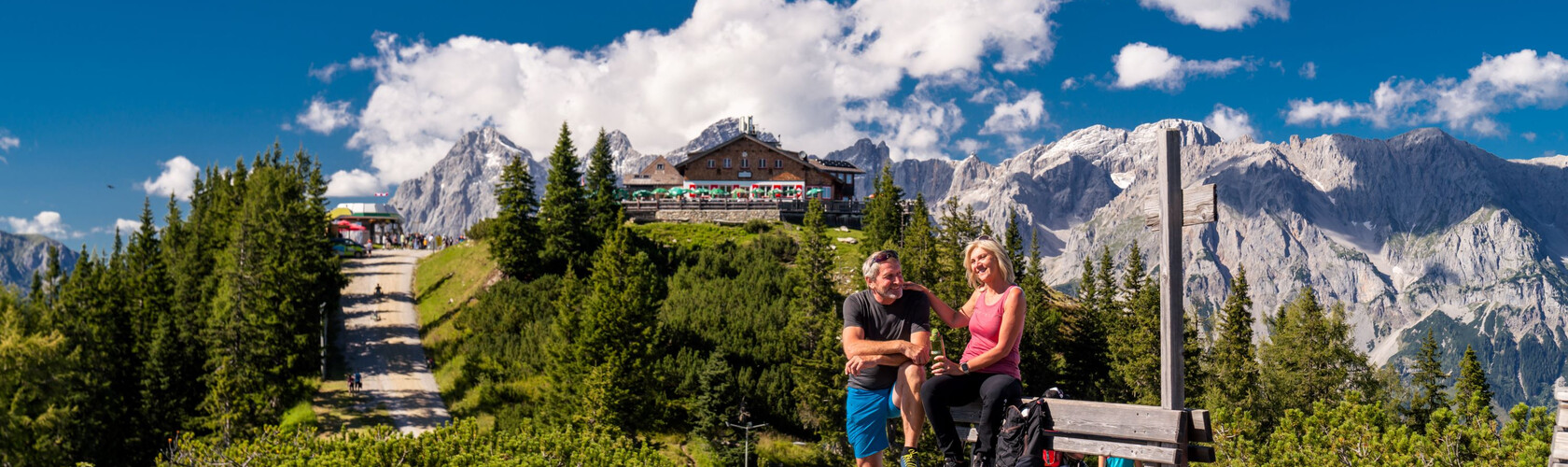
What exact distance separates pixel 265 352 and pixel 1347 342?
52.4 metres

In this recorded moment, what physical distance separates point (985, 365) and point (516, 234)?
53.5 meters

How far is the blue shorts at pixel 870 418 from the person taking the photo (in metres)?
8.20

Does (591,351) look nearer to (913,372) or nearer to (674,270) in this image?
(674,270)

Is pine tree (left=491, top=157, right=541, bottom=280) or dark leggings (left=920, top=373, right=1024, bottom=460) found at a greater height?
pine tree (left=491, top=157, right=541, bottom=280)

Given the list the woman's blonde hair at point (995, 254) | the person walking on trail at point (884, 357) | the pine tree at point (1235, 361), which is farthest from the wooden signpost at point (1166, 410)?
the pine tree at point (1235, 361)

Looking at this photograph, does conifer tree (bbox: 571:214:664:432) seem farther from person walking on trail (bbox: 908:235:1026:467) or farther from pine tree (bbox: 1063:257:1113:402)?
person walking on trail (bbox: 908:235:1026:467)

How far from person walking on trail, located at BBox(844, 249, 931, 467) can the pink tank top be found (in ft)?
1.34

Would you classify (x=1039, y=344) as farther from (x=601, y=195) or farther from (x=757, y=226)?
(x=601, y=195)

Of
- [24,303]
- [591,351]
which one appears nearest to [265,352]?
[591,351]

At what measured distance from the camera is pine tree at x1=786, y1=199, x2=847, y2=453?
36406mm

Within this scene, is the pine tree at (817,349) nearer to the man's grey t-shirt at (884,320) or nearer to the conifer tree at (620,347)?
the conifer tree at (620,347)

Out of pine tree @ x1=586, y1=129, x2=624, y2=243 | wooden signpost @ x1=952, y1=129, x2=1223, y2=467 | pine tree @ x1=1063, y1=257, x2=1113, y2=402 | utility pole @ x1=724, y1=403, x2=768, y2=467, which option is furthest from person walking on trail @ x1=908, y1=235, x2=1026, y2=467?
pine tree @ x1=586, y1=129, x2=624, y2=243

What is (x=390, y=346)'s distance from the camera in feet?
175

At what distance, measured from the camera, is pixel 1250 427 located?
2498 cm
